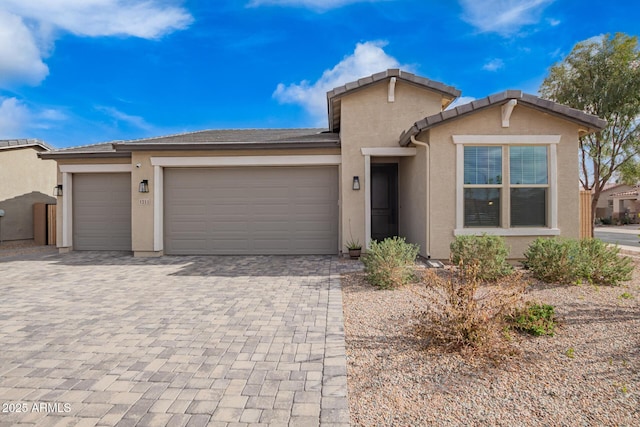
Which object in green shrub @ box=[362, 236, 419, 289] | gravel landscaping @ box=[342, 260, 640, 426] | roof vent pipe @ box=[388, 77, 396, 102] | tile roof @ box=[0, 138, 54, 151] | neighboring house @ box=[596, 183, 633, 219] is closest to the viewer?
gravel landscaping @ box=[342, 260, 640, 426]

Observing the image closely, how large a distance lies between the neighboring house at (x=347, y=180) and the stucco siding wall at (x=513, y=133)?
23 mm

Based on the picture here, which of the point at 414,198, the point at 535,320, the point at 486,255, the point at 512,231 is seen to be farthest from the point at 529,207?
the point at 535,320

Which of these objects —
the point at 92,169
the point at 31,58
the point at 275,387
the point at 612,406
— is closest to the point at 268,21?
the point at 92,169

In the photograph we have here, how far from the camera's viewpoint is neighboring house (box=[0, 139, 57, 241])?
491 inches

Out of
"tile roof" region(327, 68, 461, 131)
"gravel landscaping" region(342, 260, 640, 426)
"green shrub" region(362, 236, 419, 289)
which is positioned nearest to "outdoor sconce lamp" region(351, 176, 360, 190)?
"tile roof" region(327, 68, 461, 131)

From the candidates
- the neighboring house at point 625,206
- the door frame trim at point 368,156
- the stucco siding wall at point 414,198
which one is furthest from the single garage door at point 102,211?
the neighboring house at point 625,206

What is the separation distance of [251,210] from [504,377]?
783cm

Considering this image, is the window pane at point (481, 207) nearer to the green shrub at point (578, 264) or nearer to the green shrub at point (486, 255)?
the green shrub at point (486, 255)

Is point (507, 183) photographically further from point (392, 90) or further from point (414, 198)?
point (392, 90)

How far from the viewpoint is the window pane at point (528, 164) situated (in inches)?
293

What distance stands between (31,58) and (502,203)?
55.2ft

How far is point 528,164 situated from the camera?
7477 millimetres

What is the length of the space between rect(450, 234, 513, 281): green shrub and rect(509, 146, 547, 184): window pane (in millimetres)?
2093

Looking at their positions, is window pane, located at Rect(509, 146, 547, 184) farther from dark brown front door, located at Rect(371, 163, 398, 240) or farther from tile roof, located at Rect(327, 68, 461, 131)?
dark brown front door, located at Rect(371, 163, 398, 240)
